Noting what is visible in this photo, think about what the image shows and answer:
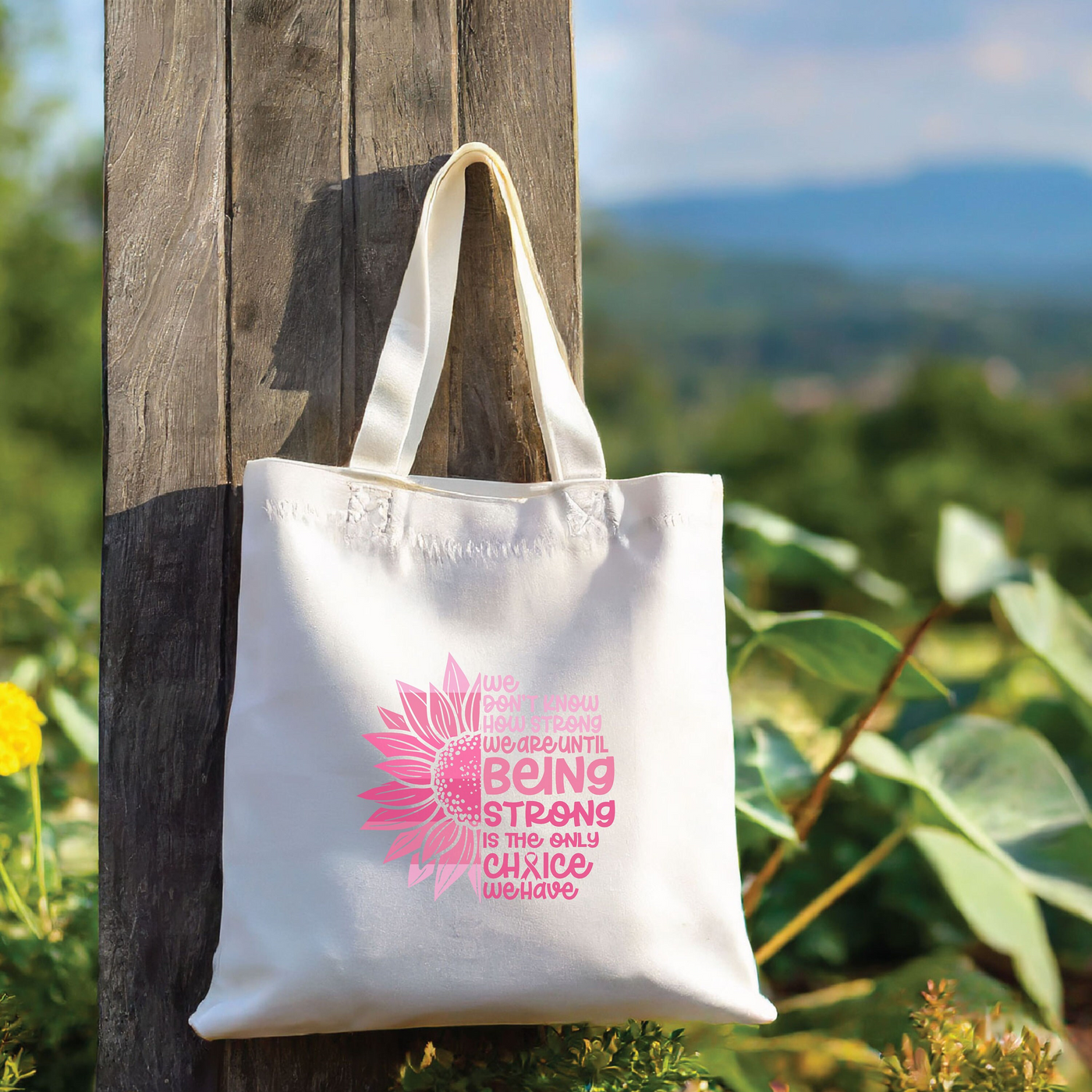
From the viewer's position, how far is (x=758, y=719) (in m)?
1.35

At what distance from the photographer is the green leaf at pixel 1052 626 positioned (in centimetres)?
137

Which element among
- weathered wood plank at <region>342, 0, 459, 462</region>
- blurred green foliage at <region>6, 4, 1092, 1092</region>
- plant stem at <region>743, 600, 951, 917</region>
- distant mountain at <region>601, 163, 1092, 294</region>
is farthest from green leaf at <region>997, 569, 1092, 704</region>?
distant mountain at <region>601, 163, 1092, 294</region>

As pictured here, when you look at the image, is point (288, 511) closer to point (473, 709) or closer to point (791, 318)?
point (473, 709)

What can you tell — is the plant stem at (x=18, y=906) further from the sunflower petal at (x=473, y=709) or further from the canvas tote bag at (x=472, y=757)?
the sunflower petal at (x=473, y=709)

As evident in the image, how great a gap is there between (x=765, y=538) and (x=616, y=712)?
2.58 ft

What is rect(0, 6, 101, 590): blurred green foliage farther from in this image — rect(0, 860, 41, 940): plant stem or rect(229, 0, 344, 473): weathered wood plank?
rect(229, 0, 344, 473): weathered wood plank

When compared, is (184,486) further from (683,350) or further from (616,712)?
(683,350)

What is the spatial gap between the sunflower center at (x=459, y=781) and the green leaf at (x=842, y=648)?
0.51 meters

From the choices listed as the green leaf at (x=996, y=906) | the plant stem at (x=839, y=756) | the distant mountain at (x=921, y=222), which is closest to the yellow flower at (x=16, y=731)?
the plant stem at (x=839, y=756)

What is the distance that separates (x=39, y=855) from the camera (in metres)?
1.10

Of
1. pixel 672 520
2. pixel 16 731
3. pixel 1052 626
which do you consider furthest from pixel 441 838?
pixel 1052 626

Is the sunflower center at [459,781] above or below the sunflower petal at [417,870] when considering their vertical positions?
above

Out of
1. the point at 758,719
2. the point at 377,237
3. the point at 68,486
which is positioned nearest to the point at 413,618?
the point at 377,237

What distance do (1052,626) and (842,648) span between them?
1.64 ft
